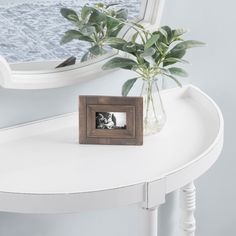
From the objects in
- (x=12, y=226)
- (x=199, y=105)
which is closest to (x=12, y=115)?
(x=12, y=226)

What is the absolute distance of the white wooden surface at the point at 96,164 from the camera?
145 cm

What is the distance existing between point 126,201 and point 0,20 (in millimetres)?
536

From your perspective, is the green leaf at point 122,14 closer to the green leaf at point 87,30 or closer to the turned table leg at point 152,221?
the green leaf at point 87,30

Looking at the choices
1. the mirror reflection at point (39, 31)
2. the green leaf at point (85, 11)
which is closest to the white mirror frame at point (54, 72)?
the mirror reflection at point (39, 31)

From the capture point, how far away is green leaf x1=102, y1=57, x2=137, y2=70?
1692 millimetres

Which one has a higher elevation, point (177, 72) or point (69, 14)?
→ point (69, 14)

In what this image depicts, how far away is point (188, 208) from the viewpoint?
2.00 m

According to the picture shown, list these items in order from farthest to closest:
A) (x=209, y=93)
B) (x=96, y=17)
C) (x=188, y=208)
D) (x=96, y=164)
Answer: (x=209, y=93)
(x=188, y=208)
(x=96, y=17)
(x=96, y=164)

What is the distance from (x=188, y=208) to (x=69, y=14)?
0.70 metres

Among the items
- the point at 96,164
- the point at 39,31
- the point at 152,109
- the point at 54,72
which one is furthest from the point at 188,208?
the point at 39,31

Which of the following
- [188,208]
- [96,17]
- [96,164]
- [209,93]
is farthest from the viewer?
[209,93]

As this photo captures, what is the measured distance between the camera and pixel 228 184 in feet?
7.68

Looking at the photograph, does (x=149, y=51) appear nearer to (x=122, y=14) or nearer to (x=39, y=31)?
(x=122, y=14)

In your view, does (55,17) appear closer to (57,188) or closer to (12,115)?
(12,115)
